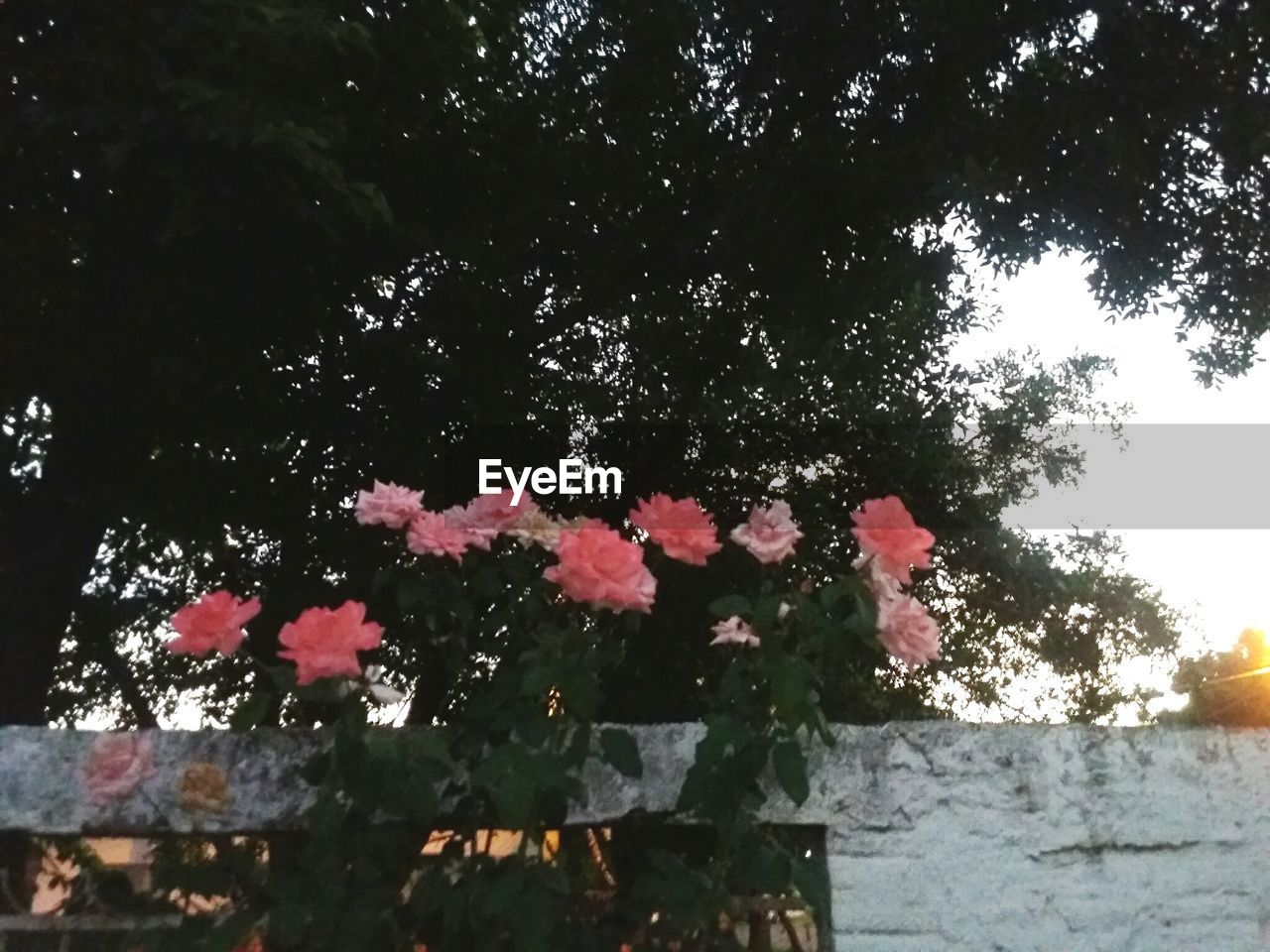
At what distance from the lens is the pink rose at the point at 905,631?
1.70 m

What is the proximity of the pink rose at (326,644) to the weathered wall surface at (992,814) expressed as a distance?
434 millimetres

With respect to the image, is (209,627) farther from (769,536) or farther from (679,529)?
(769,536)

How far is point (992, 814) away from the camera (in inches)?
79.4

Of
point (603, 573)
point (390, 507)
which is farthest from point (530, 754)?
point (390, 507)

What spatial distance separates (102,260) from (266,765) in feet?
9.08

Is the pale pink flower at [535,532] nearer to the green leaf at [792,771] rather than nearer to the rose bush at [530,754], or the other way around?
the rose bush at [530,754]

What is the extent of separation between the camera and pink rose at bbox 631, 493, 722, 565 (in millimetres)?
1766

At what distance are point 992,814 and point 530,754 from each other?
36.8 inches

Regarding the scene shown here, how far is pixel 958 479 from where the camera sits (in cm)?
634

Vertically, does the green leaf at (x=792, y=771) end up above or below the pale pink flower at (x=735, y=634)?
below

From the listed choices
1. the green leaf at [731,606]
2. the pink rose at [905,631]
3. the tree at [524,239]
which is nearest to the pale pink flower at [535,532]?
the green leaf at [731,606]

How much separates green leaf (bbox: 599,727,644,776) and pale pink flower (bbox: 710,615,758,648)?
0.21 meters

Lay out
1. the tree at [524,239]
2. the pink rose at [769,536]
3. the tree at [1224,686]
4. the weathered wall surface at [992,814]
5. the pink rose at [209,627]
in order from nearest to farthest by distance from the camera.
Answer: the pink rose at [209,627], the pink rose at [769,536], the weathered wall surface at [992,814], the tree at [524,239], the tree at [1224,686]

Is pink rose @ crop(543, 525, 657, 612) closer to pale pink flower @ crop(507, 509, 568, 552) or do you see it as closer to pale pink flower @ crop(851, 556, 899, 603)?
pale pink flower @ crop(507, 509, 568, 552)
